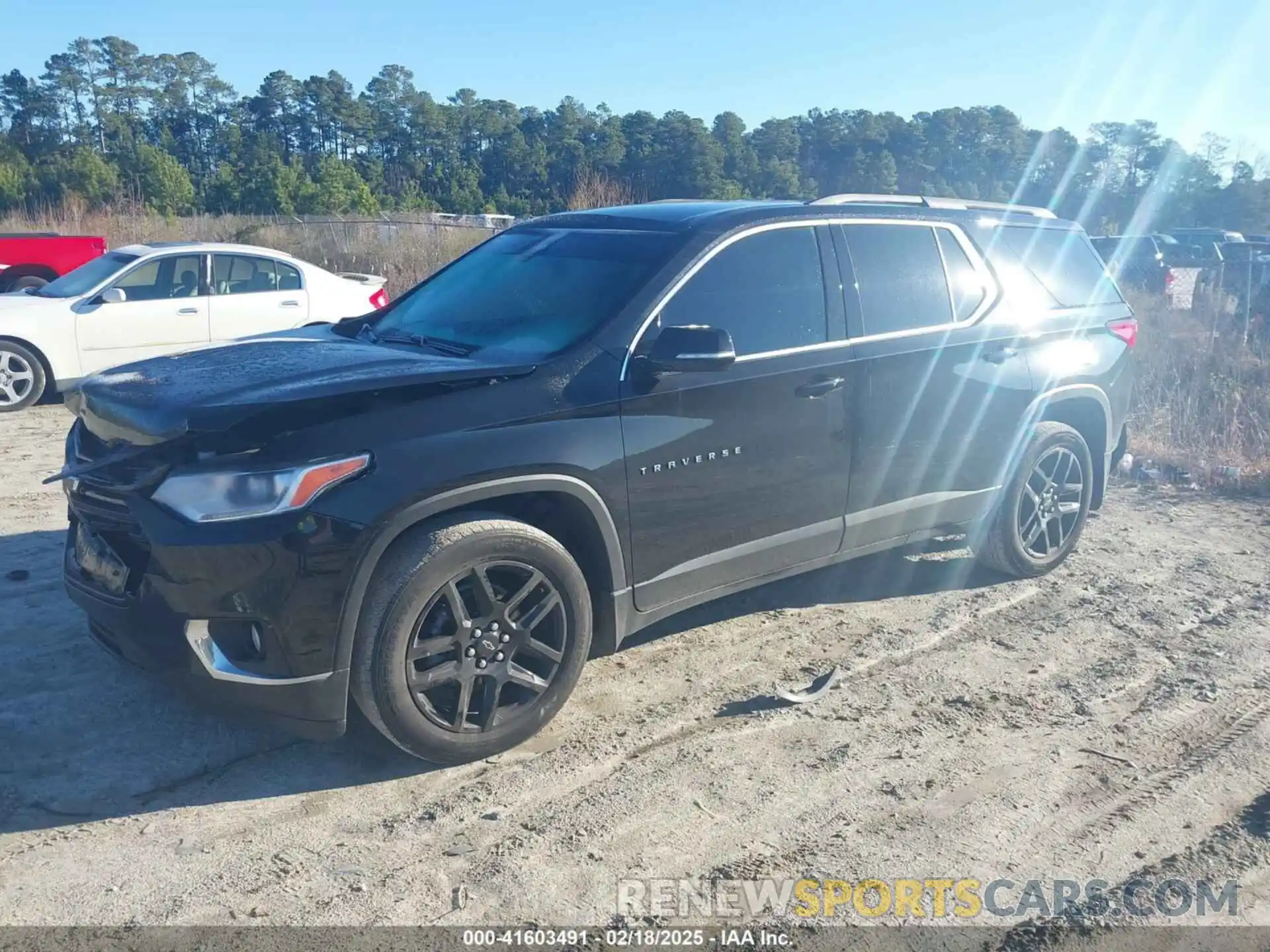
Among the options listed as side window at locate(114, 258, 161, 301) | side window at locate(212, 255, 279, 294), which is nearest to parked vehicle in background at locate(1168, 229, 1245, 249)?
side window at locate(212, 255, 279, 294)

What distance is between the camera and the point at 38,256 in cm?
1419

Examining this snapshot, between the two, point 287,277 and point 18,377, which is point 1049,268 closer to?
point 287,277

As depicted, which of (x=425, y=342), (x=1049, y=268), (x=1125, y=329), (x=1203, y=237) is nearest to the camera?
(x=425, y=342)

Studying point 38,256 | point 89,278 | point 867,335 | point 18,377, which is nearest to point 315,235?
point 38,256

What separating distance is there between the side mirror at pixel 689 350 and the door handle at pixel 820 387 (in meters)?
0.62

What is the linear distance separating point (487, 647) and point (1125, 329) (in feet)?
14.2

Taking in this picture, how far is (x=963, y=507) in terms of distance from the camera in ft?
17.7

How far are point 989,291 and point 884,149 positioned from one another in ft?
58.8

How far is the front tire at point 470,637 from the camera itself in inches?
139

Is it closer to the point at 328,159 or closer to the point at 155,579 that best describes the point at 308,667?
the point at 155,579

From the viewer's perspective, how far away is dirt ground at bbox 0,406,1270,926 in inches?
125

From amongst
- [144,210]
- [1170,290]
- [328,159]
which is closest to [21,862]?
[1170,290]

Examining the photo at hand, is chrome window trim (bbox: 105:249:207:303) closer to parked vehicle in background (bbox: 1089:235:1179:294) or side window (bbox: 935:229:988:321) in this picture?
side window (bbox: 935:229:988:321)

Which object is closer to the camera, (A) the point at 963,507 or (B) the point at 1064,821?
(B) the point at 1064,821
